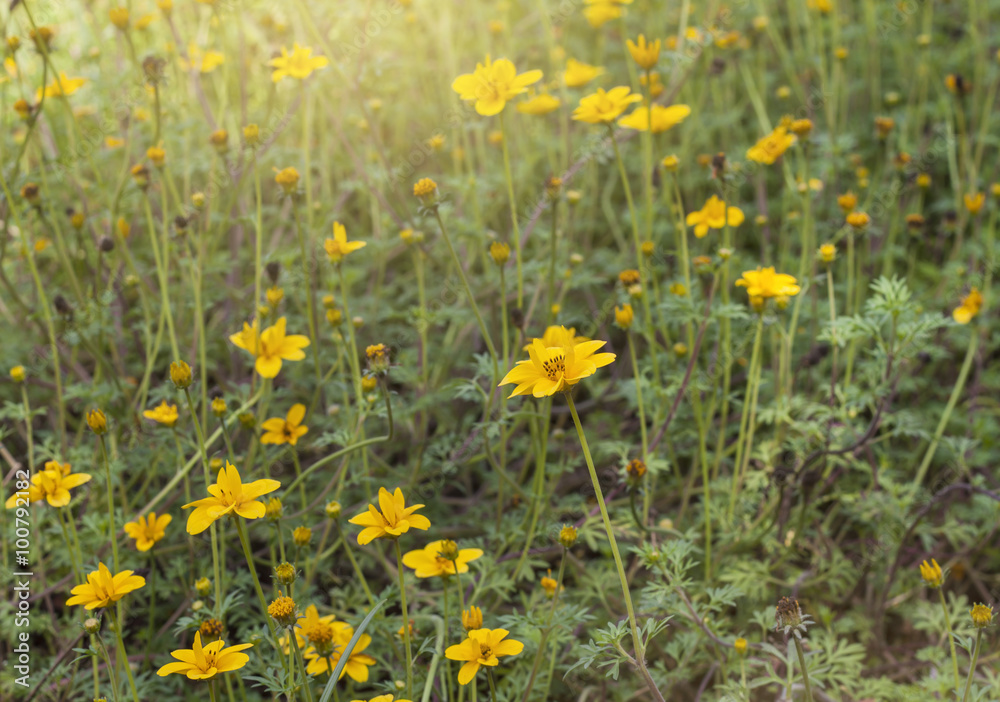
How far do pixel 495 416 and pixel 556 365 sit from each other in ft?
3.52

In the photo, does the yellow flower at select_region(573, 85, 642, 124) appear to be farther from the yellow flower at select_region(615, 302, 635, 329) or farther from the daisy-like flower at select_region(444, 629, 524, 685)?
the daisy-like flower at select_region(444, 629, 524, 685)

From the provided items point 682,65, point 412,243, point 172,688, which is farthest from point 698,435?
point 172,688

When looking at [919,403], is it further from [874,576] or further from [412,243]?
[412,243]

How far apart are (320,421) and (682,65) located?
5.41 ft

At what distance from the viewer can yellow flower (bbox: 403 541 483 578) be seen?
155cm

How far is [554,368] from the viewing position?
119cm

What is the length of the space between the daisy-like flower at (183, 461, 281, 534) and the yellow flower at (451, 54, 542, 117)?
3.13ft

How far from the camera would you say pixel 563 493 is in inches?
96.5

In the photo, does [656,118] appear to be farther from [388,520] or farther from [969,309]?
[388,520]

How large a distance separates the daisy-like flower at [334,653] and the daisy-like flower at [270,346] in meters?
0.56

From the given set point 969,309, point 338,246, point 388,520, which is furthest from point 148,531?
point 969,309

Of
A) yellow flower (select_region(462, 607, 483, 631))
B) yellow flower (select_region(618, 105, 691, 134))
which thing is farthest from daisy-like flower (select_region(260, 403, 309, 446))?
yellow flower (select_region(618, 105, 691, 134))

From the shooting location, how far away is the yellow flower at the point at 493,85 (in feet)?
5.75

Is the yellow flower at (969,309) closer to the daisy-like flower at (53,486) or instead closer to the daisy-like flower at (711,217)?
the daisy-like flower at (711,217)
